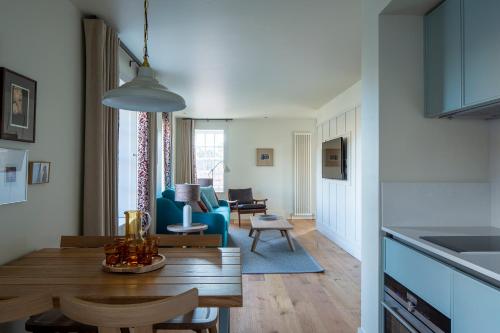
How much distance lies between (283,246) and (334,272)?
1.26 m

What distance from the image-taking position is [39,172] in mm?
1925

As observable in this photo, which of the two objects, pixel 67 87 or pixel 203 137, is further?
pixel 203 137

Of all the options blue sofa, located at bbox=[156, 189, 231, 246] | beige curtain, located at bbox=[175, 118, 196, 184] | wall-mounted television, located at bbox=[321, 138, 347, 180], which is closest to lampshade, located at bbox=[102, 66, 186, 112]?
blue sofa, located at bbox=[156, 189, 231, 246]

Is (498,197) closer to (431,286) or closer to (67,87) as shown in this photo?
(431,286)

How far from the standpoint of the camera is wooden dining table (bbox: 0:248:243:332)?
3.92 feet

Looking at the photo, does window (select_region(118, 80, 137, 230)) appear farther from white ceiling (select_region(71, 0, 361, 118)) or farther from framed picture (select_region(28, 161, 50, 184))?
framed picture (select_region(28, 161, 50, 184))

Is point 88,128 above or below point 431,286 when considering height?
above

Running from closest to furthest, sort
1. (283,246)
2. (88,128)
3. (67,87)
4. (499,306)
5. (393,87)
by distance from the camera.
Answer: (499,306), (393,87), (67,87), (88,128), (283,246)

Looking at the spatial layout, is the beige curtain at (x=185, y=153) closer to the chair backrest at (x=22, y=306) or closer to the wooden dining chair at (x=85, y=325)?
the wooden dining chair at (x=85, y=325)

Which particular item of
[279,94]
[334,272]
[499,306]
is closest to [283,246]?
[334,272]

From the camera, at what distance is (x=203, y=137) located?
7.64m

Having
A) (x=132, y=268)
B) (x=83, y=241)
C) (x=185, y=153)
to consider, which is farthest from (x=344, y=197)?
(x=132, y=268)

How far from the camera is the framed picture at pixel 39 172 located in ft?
6.06

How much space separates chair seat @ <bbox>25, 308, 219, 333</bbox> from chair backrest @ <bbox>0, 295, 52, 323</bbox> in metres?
0.49
